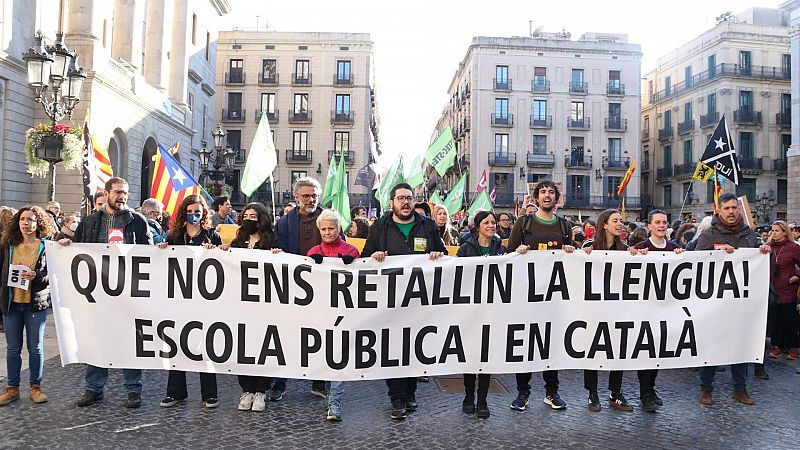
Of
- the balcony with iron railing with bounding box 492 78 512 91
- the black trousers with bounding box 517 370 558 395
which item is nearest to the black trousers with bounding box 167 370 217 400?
the black trousers with bounding box 517 370 558 395

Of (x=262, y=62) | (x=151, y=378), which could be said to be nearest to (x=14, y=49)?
(x=151, y=378)

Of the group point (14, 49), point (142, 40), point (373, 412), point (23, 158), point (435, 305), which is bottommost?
point (373, 412)

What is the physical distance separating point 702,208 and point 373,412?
156ft

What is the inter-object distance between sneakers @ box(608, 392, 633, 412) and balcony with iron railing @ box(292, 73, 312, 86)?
47779 mm

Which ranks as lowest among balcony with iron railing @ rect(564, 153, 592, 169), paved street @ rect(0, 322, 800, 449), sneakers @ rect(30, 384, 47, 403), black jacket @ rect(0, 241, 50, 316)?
paved street @ rect(0, 322, 800, 449)

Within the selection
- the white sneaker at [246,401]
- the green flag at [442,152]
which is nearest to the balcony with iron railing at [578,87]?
the green flag at [442,152]

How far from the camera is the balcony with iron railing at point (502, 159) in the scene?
164 ft

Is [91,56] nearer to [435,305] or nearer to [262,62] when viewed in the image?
[435,305]

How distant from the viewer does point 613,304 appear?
5613 mm

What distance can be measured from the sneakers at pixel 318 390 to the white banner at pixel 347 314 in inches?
30.1

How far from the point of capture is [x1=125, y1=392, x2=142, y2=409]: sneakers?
545 cm

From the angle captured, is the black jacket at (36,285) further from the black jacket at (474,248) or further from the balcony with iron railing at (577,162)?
the balcony with iron railing at (577,162)

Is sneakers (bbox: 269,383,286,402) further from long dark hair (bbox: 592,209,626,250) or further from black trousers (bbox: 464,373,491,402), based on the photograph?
long dark hair (bbox: 592,209,626,250)

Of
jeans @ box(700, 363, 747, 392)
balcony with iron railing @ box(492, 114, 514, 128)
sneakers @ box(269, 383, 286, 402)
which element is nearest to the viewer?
sneakers @ box(269, 383, 286, 402)
